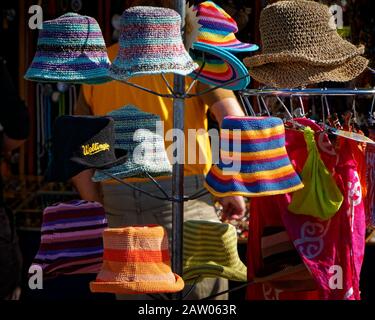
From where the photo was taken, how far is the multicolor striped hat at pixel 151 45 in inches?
86.7

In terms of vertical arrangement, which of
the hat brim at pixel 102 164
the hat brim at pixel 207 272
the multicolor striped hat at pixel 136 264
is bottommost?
the hat brim at pixel 207 272

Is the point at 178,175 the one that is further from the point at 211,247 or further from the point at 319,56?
the point at 319,56

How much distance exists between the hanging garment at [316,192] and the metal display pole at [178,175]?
1.14ft

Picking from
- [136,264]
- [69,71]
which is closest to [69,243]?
[136,264]

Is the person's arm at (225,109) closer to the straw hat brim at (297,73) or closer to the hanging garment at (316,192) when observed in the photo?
the hanging garment at (316,192)

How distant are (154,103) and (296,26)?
2.51 feet

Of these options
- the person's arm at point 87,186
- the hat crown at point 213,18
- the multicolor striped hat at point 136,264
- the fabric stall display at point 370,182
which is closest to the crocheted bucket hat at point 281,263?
the fabric stall display at point 370,182

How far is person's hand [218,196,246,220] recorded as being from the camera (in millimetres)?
2908

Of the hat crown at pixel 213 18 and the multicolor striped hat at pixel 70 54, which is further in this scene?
the hat crown at pixel 213 18

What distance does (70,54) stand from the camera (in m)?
2.38

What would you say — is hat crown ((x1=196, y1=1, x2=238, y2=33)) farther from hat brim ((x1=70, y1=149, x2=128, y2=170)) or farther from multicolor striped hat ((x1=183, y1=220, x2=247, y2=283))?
multicolor striped hat ((x1=183, y1=220, x2=247, y2=283))

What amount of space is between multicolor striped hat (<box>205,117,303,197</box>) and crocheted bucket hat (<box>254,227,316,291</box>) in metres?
0.34

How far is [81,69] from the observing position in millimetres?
2369

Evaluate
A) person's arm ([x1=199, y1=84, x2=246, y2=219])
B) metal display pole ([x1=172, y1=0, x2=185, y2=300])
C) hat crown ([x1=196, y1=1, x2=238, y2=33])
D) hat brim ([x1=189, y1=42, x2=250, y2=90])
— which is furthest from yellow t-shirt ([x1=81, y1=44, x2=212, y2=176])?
metal display pole ([x1=172, y1=0, x2=185, y2=300])
